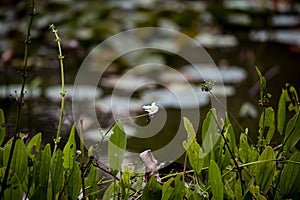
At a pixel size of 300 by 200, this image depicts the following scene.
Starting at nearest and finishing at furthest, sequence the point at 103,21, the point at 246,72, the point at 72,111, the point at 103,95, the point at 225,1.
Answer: the point at 72,111 < the point at 103,95 < the point at 246,72 < the point at 103,21 < the point at 225,1

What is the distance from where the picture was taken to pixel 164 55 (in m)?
2.00

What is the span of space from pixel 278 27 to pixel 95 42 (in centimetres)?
83

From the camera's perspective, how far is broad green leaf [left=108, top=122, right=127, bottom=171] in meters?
0.53

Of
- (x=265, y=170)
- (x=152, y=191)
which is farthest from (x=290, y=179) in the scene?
(x=152, y=191)

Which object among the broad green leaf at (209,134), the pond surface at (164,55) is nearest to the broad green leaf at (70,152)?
the broad green leaf at (209,134)

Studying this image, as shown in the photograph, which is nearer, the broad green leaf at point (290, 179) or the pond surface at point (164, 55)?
the broad green leaf at point (290, 179)

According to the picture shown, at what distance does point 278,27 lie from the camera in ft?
8.16

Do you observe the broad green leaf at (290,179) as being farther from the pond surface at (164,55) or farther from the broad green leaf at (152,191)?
the pond surface at (164,55)

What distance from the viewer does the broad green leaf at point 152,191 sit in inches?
20.2

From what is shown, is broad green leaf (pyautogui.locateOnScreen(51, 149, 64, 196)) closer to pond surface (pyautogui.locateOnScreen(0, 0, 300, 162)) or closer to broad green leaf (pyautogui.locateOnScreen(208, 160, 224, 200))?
broad green leaf (pyautogui.locateOnScreen(208, 160, 224, 200))

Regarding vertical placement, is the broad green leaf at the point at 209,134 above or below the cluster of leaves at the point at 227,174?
above

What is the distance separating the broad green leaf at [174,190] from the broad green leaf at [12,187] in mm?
127

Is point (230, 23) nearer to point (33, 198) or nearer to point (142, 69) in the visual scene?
point (142, 69)

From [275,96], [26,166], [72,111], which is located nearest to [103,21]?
[275,96]
